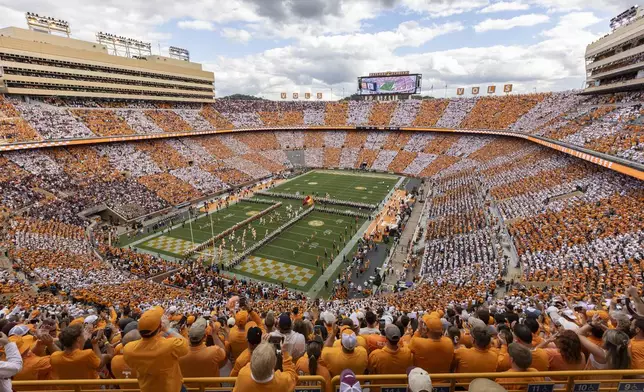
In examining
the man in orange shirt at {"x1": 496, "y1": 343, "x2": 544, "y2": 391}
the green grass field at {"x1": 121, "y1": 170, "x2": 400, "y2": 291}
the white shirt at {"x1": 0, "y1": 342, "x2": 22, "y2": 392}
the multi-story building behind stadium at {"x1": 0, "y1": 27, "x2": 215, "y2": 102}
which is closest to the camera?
the white shirt at {"x1": 0, "y1": 342, "x2": 22, "y2": 392}

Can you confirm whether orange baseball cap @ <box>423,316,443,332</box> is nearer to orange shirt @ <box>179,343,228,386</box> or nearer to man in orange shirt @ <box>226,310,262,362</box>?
orange shirt @ <box>179,343,228,386</box>

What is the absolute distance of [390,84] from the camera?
7362 centimetres

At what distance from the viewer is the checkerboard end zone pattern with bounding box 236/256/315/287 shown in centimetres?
2270

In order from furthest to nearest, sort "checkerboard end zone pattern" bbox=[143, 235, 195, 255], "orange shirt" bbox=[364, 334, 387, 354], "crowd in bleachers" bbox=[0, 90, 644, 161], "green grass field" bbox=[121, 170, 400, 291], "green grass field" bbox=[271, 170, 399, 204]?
"green grass field" bbox=[271, 170, 399, 204] < "crowd in bleachers" bbox=[0, 90, 644, 161] < "checkerboard end zone pattern" bbox=[143, 235, 195, 255] < "green grass field" bbox=[121, 170, 400, 291] < "orange shirt" bbox=[364, 334, 387, 354]

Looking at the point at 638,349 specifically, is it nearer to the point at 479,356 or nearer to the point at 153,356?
the point at 479,356

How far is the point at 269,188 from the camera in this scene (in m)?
46.6

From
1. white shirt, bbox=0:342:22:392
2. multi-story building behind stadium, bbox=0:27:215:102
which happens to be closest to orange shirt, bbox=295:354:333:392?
white shirt, bbox=0:342:22:392

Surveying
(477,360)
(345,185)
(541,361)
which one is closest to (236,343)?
(477,360)

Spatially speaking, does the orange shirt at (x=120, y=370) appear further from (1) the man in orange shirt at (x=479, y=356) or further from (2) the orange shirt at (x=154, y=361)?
(1) the man in orange shirt at (x=479, y=356)

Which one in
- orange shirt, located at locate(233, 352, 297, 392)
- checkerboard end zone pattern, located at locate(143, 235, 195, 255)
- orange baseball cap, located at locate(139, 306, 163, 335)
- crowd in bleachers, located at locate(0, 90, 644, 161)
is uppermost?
crowd in bleachers, located at locate(0, 90, 644, 161)

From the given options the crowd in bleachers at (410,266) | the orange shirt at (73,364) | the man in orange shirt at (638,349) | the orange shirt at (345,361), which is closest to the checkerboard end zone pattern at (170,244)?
the crowd in bleachers at (410,266)

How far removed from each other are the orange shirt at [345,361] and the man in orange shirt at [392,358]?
0.20m

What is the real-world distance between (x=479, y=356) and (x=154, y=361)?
4014 mm

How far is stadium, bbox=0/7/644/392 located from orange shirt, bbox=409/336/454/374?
0.07ft
